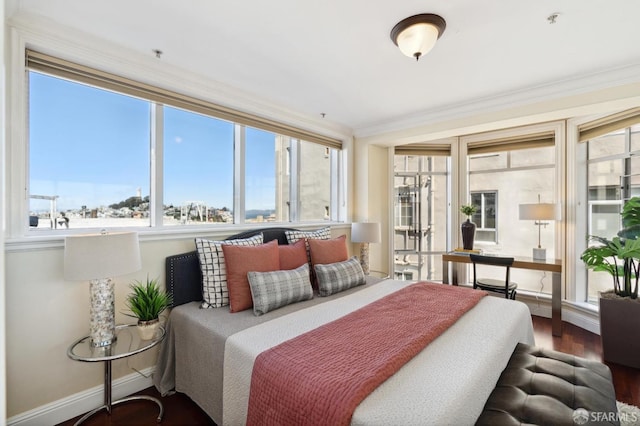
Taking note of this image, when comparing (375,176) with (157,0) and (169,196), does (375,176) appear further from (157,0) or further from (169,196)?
(157,0)

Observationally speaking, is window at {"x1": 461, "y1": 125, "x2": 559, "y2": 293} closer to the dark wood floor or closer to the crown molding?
the crown molding

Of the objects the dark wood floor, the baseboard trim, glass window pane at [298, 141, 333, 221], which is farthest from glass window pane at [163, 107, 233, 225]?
the dark wood floor

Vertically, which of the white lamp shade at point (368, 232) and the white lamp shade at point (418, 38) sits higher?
the white lamp shade at point (418, 38)

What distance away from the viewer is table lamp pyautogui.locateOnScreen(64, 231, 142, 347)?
61.7 inches

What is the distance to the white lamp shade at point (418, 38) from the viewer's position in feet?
5.60

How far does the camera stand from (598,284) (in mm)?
3180

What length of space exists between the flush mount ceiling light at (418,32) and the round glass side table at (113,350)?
2365 mm

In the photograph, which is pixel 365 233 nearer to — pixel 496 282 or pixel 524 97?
pixel 496 282

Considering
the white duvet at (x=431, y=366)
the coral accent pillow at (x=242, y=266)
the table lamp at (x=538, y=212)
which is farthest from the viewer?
the table lamp at (x=538, y=212)

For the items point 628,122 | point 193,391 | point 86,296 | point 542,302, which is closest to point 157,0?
point 86,296

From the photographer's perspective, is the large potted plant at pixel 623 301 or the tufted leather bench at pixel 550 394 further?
the large potted plant at pixel 623 301

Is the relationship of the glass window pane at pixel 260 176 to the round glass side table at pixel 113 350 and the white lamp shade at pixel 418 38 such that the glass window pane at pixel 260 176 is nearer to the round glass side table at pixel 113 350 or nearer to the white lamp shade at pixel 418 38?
the round glass side table at pixel 113 350

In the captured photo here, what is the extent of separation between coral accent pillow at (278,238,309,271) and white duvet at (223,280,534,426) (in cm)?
50

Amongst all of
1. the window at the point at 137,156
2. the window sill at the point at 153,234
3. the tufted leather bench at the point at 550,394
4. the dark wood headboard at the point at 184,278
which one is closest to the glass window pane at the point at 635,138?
A: the tufted leather bench at the point at 550,394
